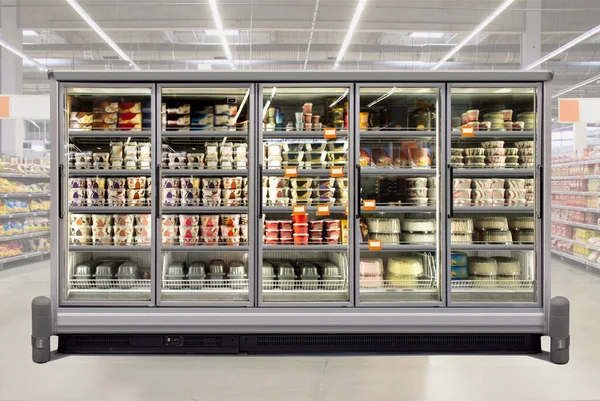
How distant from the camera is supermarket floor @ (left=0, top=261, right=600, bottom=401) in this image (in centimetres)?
345

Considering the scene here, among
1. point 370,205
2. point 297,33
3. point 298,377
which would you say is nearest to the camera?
point 298,377

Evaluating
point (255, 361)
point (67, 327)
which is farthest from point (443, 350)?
point (67, 327)

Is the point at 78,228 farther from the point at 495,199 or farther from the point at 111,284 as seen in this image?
the point at 495,199

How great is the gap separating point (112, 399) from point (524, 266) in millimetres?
3445

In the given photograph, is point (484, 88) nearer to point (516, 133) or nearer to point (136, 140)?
point (516, 133)

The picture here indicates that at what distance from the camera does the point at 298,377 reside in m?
3.76

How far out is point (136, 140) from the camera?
4621mm

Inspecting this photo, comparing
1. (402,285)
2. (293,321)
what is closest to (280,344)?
(293,321)

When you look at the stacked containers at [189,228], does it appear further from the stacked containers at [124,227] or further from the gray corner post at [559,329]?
the gray corner post at [559,329]

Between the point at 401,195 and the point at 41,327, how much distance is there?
3.03 meters

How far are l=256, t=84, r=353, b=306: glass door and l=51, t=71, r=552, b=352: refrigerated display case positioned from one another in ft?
0.05

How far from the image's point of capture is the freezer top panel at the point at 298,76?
12.9 ft

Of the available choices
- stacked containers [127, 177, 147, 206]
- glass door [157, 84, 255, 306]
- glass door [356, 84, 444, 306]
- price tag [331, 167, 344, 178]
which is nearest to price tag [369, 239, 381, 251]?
glass door [356, 84, 444, 306]

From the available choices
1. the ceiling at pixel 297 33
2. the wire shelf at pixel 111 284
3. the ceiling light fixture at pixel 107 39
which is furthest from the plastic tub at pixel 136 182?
the ceiling light fixture at pixel 107 39
